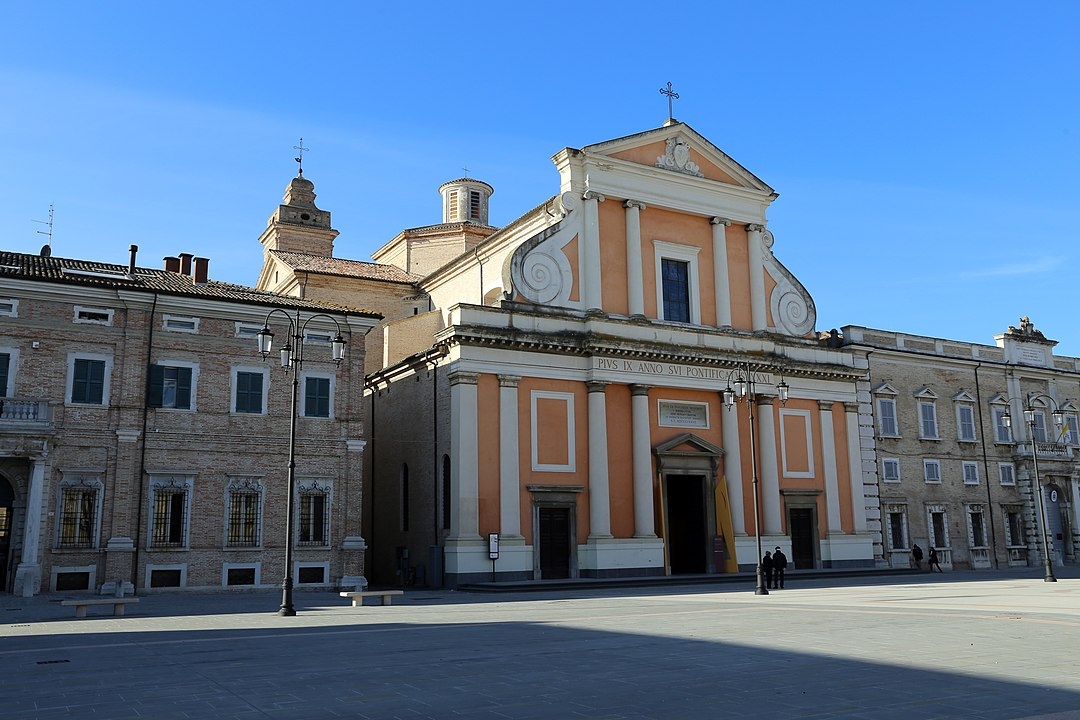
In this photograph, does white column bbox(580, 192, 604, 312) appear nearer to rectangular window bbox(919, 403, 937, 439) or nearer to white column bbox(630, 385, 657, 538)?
white column bbox(630, 385, 657, 538)

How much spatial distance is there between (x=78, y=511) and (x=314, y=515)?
6483mm

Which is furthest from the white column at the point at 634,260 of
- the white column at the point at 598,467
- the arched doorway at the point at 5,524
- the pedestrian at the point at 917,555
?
the arched doorway at the point at 5,524

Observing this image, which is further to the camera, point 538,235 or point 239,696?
point 538,235

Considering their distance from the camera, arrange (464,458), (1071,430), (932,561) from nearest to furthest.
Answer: (464,458), (932,561), (1071,430)

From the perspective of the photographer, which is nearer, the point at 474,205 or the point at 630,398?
the point at 630,398

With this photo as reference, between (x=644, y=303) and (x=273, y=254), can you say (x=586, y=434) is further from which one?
(x=273, y=254)

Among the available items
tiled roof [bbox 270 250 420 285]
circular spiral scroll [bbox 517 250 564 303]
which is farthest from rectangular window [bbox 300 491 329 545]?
tiled roof [bbox 270 250 420 285]

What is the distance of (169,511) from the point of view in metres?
26.4

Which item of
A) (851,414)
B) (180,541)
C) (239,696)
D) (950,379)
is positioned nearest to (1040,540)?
(950,379)

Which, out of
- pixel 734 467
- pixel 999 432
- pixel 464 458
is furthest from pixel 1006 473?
pixel 464 458

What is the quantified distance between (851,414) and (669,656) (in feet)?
96.6

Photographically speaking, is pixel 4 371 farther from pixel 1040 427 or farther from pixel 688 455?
pixel 1040 427

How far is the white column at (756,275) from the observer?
37.5 meters

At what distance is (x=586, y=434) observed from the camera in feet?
107
